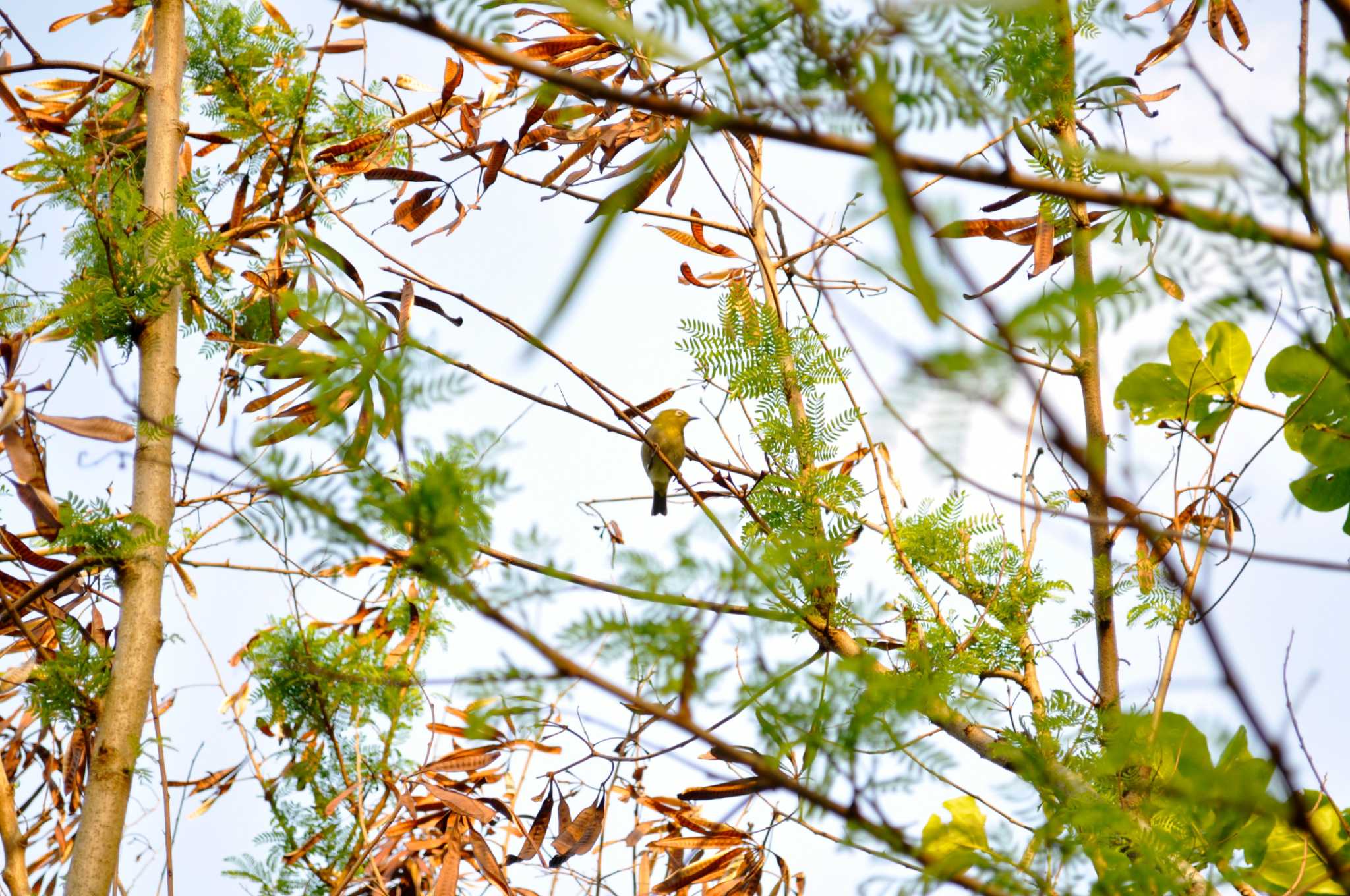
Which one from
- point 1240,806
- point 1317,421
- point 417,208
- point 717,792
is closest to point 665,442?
point 417,208

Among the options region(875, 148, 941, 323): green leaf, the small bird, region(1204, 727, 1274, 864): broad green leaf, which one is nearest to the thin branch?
region(875, 148, 941, 323): green leaf

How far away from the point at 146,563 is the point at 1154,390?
67.3 inches

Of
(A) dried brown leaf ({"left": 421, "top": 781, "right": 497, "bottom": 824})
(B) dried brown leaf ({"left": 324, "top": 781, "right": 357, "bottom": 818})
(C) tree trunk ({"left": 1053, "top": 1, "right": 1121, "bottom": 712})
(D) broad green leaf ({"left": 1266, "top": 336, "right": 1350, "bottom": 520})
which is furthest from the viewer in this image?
(B) dried brown leaf ({"left": 324, "top": 781, "right": 357, "bottom": 818})

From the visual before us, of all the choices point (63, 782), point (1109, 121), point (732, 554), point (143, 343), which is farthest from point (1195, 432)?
point (63, 782)

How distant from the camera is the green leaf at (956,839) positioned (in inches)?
32.4

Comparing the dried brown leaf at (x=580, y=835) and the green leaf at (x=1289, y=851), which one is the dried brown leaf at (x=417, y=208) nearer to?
the dried brown leaf at (x=580, y=835)

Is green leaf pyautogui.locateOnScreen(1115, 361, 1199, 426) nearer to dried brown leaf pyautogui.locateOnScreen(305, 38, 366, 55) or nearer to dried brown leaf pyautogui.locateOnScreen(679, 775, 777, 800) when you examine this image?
dried brown leaf pyautogui.locateOnScreen(679, 775, 777, 800)

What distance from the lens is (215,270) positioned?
2473 mm

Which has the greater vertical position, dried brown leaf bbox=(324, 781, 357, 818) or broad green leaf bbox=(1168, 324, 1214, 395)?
broad green leaf bbox=(1168, 324, 1214, 395)

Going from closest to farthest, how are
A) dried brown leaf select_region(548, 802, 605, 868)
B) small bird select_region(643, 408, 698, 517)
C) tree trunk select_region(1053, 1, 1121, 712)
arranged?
1. tree trunk select_region(1053, 1, 1121, 712)
2. dried brown leaf select_region(548, 802, 605, 868)
3. small bird select_region(643, 408, 698, 517)

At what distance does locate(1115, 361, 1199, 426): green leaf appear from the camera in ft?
5.62

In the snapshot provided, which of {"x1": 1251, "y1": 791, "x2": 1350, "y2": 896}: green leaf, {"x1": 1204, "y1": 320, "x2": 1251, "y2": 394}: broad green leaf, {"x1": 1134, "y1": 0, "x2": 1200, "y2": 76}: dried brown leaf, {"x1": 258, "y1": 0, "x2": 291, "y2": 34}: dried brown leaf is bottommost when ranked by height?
{"x1": 1251, "y1": 791, "x2": 1350, "y2": 896}: green leaf

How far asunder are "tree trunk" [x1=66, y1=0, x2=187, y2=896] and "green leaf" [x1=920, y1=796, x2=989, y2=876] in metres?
1.08

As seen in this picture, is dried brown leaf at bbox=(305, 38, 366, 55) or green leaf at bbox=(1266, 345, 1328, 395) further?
dried brown leaf at bbox=(305, 38, 366, 55)
